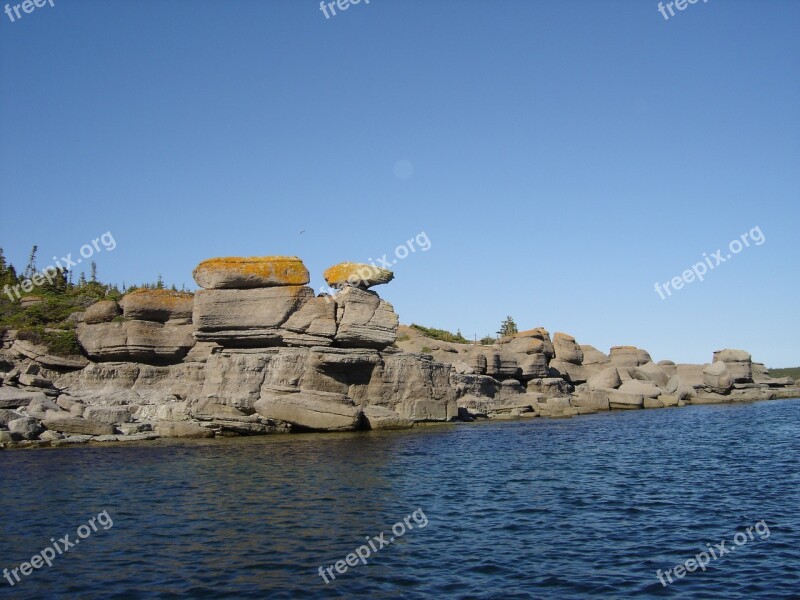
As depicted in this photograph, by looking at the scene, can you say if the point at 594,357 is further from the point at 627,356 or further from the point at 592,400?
the point at 592,400

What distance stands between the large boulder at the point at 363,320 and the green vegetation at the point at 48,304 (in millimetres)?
20284

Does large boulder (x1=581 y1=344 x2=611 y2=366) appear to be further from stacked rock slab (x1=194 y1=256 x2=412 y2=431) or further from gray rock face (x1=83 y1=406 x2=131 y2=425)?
gray rock face (x1=83 y1=406 x2=131 y2=425)

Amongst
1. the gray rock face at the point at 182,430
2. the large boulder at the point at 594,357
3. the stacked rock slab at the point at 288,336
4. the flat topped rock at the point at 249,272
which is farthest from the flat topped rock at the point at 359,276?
the large boulder at the point at 594,357

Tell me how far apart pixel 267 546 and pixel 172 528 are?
3447mm

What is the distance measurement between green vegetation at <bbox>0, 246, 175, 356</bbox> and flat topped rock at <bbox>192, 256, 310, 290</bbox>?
12542 millimetres

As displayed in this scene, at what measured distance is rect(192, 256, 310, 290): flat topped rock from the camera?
139 feet

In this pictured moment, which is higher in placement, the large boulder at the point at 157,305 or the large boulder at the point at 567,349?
the large boulder at the point at 157,305

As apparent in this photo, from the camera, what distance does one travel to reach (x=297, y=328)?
138 ft

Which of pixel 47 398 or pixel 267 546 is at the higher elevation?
pixel 47 398

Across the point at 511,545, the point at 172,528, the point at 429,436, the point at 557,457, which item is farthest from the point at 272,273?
the point at 511,545

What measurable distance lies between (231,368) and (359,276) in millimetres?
10247

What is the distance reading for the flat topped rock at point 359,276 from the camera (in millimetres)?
44656

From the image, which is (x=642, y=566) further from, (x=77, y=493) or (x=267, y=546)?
(x=77, y=493)

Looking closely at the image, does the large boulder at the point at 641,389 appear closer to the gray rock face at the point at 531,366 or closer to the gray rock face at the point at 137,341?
the gray rock face at the point at 531,366
